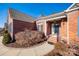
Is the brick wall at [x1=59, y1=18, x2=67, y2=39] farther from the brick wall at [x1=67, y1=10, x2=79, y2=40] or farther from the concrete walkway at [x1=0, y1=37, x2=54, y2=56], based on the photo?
the concrete walkway at [x1=0, y1=37, x2=54, y2=56]

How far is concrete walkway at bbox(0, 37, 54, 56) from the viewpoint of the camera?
18.7 ft

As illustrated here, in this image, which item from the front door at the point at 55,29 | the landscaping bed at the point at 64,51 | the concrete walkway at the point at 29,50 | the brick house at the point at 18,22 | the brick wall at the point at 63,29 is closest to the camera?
the landscaping bed at the point at 64,51

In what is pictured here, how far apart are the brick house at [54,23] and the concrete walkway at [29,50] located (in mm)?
710

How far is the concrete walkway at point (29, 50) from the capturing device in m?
5.69

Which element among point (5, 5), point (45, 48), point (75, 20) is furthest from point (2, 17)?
point (75, 20)

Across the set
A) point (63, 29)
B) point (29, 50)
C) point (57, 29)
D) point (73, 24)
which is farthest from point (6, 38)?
point (73, 24)

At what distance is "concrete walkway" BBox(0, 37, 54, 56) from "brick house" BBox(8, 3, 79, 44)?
2.33 ft

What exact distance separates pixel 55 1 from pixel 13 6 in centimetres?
184

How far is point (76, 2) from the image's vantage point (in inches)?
221

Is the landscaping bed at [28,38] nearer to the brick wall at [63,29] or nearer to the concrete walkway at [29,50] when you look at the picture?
the concrete walkway at [29,50]

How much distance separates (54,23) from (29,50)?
1974mm

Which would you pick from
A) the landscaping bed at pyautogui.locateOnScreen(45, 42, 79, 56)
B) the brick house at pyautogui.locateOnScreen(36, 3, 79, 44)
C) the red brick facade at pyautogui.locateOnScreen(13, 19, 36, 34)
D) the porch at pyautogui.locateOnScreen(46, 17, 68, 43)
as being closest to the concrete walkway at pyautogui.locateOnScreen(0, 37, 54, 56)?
the landscaping bed at pyautogui.locateOnScreen(45, 42, 79, 56)

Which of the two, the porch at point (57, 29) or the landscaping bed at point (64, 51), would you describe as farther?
the porch at point (57, 29)

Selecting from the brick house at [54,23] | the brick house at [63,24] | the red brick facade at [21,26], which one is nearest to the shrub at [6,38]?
the brick house at [54,23]
